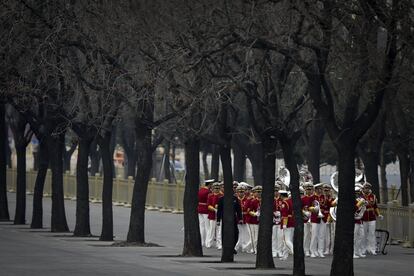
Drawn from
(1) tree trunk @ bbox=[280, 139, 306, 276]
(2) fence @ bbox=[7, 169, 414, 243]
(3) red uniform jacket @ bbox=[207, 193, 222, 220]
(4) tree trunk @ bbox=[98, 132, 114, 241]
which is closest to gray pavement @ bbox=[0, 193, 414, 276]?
(4) tree trunk @ bbox=[98, 132, 114, 241]

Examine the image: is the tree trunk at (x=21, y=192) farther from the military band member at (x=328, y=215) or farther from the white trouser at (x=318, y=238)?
the white trouser at (x=318, y=238)

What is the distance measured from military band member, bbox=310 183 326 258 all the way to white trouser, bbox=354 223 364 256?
0.82m

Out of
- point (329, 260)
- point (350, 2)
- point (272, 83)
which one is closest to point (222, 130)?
point (272, 83)

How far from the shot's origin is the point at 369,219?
3400 cm

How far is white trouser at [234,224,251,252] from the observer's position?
113 feet

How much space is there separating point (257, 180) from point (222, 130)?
24.2 meters

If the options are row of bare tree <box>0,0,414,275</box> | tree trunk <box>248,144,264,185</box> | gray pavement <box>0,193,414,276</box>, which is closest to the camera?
row of bare tree <box>0,0,414,275</box>

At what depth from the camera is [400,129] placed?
38.8 meters

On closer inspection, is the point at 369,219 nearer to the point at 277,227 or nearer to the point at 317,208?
the point at 317,208

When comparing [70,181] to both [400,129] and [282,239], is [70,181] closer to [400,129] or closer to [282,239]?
[400,129]

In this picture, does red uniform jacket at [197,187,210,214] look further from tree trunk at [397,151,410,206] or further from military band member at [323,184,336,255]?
tree trunk at [397,151,410,206]

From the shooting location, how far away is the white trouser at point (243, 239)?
113ft

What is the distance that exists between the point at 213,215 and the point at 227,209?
6573 mm

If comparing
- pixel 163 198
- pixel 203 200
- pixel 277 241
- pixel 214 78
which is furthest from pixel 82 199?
pixel 163 198
